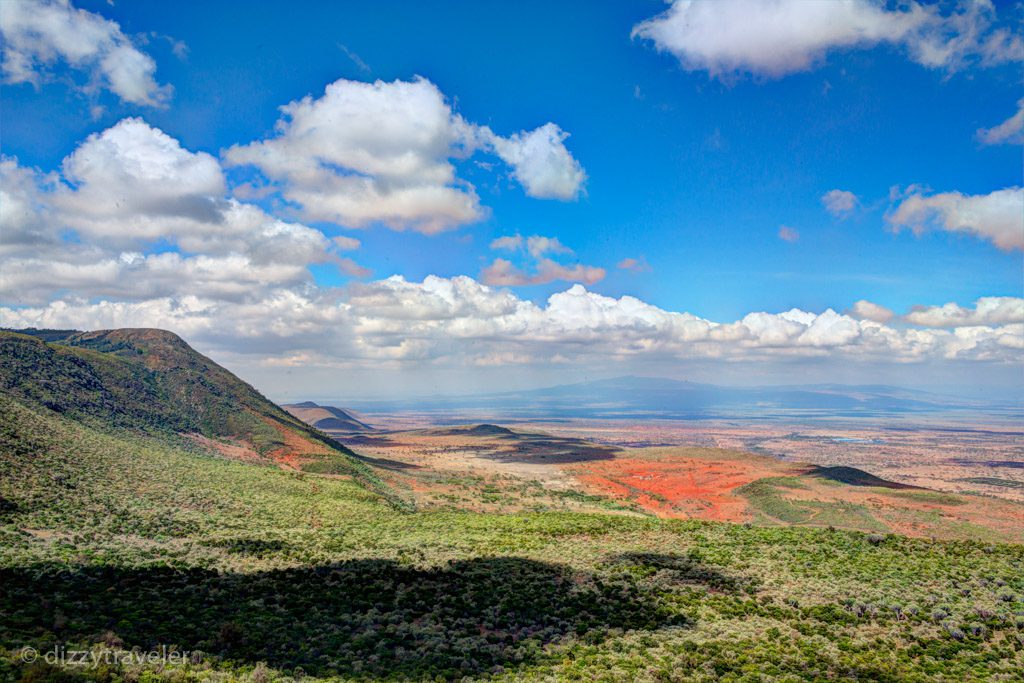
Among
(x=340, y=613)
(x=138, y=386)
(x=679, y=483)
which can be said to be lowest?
(x=679, y=483)

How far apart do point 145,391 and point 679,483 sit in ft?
291

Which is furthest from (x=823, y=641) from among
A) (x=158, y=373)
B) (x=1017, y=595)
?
(x=158, y=373)

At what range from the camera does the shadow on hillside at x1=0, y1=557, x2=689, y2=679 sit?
17.9 metres

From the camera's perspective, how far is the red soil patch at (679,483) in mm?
64438

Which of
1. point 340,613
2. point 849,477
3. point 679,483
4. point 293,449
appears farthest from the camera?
point 293,449

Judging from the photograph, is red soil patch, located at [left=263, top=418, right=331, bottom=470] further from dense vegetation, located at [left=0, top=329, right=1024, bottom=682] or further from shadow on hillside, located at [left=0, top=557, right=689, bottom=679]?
shadow on hillside, located at [left=0, top=557, right=689, bottom=679]

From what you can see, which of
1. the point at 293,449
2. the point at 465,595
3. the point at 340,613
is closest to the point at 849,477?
the point at 465,595

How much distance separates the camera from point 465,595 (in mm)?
24984

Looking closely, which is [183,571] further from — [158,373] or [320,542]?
[158,373]

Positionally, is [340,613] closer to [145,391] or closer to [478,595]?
[478,595]

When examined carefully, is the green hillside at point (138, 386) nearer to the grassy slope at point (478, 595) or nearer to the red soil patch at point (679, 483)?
the grassy slope at point (478, 595)

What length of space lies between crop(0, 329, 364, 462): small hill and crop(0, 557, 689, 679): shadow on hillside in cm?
5130

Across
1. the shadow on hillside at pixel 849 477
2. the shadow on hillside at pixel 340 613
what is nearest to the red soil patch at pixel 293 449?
the shadow on hillside at pixel 340 613

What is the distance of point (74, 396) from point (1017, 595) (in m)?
Result: 94.6
